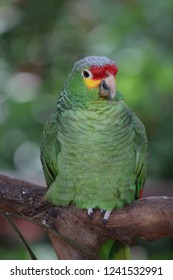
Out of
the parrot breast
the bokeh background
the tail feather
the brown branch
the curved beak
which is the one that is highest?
the bokeh background

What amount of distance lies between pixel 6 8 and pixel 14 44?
0.39 ft

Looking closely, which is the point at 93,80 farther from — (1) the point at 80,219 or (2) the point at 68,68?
(2) the point at 68,68

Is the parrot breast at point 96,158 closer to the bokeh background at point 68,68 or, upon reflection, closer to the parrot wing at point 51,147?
the parrot wing at point 51,147

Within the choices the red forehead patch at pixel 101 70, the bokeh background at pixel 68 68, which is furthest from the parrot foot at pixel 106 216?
the bokeh background at pixel 68 68

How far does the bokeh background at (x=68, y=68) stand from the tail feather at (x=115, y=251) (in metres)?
0.49

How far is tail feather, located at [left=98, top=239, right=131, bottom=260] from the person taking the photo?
1108 millimetres

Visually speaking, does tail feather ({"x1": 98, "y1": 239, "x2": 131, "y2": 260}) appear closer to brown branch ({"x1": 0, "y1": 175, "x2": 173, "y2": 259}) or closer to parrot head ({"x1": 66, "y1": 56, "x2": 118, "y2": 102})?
brown branch ({"x1": 0, "y1": 175, "x2": 173, "y2": 259})

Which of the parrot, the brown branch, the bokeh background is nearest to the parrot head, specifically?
the parrot

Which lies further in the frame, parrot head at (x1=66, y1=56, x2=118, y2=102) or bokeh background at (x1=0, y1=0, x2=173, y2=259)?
bokeh background at (x1=0, y1=0, x2=173, y2=259)

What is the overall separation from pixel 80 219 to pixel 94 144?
0.14 meters

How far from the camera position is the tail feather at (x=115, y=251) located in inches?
43.6

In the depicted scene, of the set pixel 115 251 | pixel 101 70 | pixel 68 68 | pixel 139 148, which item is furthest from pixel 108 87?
pixel 68 68
